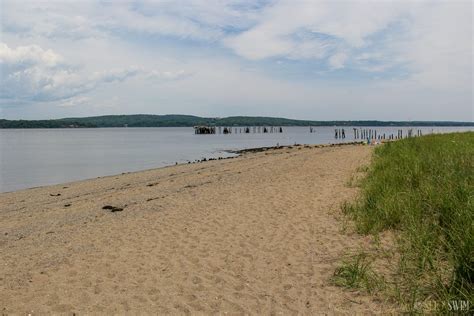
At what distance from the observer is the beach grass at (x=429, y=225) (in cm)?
436

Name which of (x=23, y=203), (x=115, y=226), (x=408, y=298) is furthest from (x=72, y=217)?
(x=408, y=298)

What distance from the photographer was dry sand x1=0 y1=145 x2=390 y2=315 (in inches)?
200

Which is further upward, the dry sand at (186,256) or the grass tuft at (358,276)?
the grass tuft at (358,276)

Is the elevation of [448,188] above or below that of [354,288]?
above

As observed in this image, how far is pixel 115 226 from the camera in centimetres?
948

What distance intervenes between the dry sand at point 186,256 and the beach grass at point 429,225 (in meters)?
0.56

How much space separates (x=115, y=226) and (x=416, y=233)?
21.3 ft

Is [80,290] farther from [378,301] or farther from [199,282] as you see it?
[378,301]

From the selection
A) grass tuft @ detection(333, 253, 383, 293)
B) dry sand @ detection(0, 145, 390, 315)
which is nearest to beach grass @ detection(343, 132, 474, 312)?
grass tuft @ detection(333, 253, 383, 293)

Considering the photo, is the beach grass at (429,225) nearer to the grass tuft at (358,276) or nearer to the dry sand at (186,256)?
the grass tuft at (358,276)

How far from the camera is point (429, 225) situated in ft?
19.9

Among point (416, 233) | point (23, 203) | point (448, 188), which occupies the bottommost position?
point (23, 203)

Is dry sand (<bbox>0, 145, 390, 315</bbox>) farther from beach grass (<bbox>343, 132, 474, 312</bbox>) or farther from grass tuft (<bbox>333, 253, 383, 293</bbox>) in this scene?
beach grass (<bbox>343, 132, 474, 312</bbox>)

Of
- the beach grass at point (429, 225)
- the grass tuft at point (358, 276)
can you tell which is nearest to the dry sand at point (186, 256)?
the grass tuft at point (358, 276)
